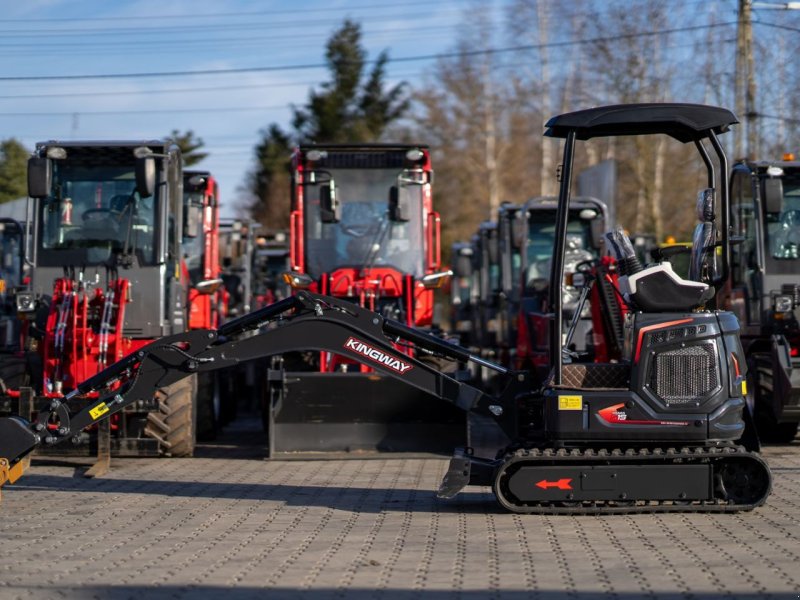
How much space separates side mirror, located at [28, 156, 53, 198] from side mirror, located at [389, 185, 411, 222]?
14.8 feet

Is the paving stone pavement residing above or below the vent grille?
below

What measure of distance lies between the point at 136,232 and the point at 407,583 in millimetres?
7953

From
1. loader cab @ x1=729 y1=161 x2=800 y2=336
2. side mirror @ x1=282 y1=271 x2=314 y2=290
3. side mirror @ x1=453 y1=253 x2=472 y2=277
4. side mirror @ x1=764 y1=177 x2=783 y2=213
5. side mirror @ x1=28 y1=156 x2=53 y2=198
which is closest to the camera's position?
side mirror @ x1=28 y1=156 x2=53 y2=198

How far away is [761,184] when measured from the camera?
1588 centimetres

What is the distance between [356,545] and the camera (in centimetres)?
898

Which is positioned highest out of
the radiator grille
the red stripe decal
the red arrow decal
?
the red stripe decal

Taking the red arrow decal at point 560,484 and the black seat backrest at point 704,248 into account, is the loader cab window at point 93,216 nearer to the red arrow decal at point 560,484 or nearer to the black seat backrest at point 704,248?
the red arrow decal at point 560,484

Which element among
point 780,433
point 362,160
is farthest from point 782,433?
point 362,160

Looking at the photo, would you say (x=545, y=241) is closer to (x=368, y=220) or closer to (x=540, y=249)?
(x=540, y=249)

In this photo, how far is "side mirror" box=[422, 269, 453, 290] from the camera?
15.8 m

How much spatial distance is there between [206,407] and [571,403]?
319 inches

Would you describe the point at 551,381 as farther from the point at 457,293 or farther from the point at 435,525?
the point at 457,293

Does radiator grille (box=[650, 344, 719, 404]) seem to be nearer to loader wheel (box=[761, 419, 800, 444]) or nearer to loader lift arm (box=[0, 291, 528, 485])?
loader lift arm (box=[0, 291, 528, 485])

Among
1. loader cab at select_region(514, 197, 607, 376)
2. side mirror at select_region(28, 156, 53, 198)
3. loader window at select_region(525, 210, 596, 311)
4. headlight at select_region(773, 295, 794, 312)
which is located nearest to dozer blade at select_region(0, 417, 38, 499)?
side mirror at select_region(28, 156, 53, 198)
